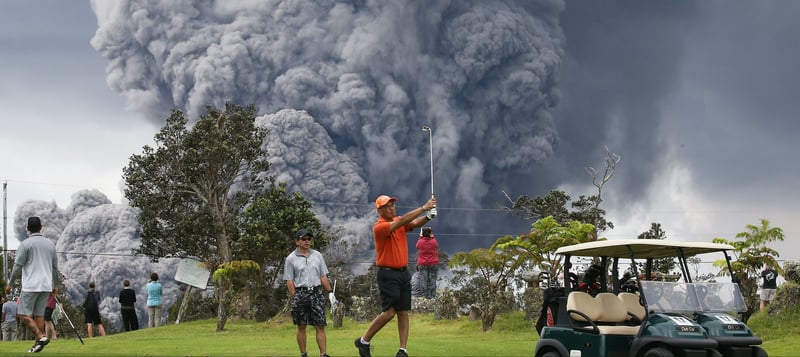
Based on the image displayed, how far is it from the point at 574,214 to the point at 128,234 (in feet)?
274

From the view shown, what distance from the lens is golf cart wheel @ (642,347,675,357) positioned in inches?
359

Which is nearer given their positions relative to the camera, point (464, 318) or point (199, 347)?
point (199, 347)

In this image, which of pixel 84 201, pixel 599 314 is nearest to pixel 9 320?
pixel 599 314

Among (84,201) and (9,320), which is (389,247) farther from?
(84,201)

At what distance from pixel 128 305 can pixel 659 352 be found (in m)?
21.7

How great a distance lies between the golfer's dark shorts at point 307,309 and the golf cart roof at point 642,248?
136 inches

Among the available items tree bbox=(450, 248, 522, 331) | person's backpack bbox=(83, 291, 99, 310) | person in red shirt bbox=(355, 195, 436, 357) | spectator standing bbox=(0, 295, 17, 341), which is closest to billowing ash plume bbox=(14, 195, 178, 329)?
spectator standing bbox=(0, 295, 17, 341)

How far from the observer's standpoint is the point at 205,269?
4003cm

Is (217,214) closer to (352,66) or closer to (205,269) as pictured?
(205,269)

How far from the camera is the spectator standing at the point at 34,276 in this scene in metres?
12.4

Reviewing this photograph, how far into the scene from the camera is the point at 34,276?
12.5m

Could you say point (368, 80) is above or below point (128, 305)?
above

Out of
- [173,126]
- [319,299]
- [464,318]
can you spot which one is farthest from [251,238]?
[319,299]

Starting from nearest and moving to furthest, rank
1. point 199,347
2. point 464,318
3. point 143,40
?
point 199,347, point 464,318, point 143,40
